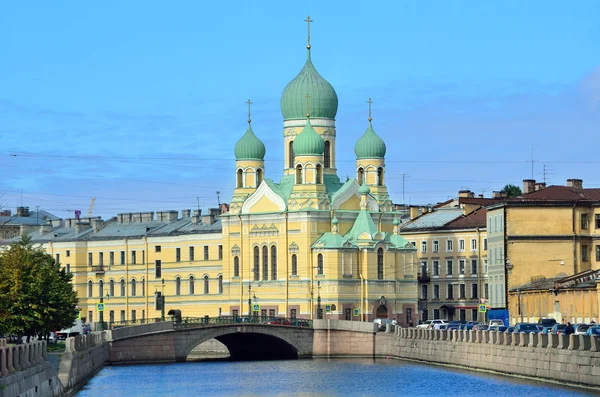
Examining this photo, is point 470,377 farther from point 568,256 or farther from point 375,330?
point 568,256

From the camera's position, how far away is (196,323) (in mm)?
105500

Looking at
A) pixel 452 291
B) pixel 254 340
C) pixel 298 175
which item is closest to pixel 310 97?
pixel 298 175

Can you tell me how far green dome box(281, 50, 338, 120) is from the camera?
5167 inches

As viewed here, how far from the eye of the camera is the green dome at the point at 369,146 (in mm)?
132750

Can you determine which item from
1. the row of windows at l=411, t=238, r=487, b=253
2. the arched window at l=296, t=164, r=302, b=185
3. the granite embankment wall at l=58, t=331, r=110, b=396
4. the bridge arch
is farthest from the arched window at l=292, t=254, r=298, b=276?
the granite embankment wall at l=58, t=331, r=110, b=396

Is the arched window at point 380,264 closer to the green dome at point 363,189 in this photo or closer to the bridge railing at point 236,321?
the green dome at point 363,189

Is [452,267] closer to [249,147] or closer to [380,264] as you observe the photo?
[380,264]

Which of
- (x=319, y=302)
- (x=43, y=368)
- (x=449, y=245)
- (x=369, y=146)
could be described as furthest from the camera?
(x=449, y=245)

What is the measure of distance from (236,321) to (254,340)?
6.16 metres

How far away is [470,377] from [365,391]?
615cm

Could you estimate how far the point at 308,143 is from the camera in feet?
416

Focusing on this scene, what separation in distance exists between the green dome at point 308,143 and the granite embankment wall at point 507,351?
26.0m

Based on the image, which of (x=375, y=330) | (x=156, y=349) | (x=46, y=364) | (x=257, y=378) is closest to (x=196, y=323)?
(x=156, y=349)

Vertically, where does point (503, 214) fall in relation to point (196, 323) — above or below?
above
